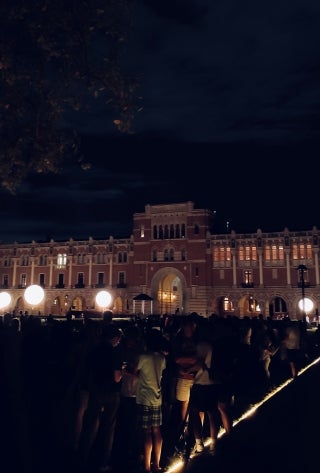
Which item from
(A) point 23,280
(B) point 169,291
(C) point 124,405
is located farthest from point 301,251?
(C) point 124,405

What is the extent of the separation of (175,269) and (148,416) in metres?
48.9

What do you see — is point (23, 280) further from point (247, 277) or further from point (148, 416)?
point (148, 416)

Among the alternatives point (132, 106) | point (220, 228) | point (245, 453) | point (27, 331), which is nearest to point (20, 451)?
point (245, 453)

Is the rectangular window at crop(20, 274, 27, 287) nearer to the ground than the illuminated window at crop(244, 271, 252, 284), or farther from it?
farther from it

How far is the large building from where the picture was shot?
167ft

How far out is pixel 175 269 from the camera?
55312mm

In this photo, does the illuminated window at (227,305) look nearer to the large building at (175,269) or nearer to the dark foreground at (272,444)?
the large building at (175,269)

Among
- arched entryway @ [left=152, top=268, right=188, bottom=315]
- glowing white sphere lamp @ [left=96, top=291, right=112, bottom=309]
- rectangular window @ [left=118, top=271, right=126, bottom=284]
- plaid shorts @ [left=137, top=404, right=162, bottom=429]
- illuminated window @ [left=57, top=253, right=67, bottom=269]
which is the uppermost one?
illuminated window @ [left=57, top=253, right=67, bottom=269]

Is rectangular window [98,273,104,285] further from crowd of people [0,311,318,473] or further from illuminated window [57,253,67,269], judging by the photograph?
Result: crowd of people [0,311,318,473]

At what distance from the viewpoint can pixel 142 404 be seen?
6.52 m

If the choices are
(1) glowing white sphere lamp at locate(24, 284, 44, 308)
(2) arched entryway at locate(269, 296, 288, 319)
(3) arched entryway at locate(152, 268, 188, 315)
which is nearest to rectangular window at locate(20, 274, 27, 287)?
(3) arched entryway at locate(152, 268, 188, 315)

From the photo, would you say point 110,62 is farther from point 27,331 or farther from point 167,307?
point 167,307

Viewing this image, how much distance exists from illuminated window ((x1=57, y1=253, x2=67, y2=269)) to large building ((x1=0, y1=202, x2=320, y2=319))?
0.14m

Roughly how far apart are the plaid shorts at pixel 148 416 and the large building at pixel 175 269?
36.8 meters
